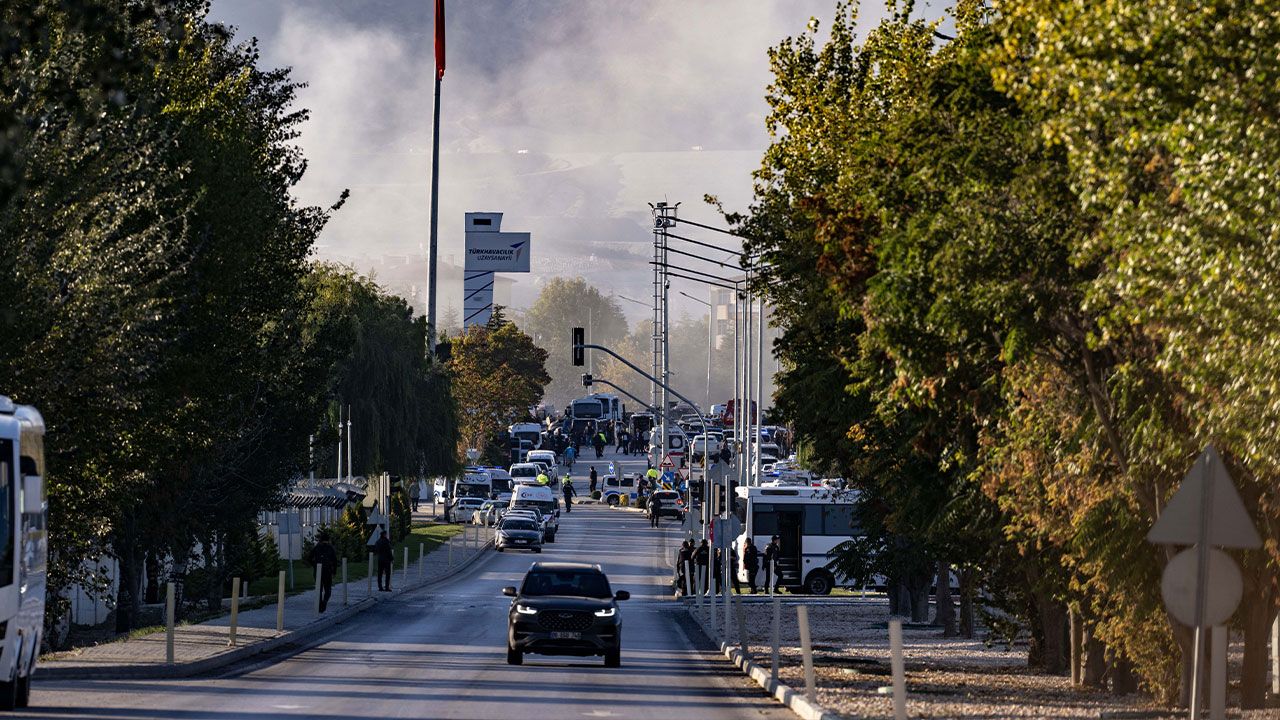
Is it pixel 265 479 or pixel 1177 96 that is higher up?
pixel 1177 96

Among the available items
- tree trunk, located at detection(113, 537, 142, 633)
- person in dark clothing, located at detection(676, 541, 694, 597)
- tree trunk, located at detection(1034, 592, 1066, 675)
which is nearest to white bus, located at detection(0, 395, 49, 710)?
tree trunk, located at detection(1034, 592, 1066, 675)

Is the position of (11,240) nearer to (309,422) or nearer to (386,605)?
(309,422)

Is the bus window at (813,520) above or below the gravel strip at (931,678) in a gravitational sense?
above

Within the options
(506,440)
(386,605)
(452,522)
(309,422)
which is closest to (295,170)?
(309,422)

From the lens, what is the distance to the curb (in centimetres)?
1973

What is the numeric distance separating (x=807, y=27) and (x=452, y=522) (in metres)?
71.9

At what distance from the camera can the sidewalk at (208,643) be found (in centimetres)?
2458

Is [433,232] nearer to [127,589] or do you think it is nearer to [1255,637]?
[127,589]

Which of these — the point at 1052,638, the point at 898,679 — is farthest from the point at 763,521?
the point at 898,679

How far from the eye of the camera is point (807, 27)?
2958cm

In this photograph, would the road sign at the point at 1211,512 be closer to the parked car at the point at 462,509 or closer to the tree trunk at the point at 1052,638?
the tree trunk at the point at 1052,638

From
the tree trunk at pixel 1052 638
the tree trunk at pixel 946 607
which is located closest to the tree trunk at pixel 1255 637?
the tree trunk at pixel 1052 638

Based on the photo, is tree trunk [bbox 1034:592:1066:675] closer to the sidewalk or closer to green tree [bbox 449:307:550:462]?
the sidewalk

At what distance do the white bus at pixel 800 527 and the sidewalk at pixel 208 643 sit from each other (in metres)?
12.4
